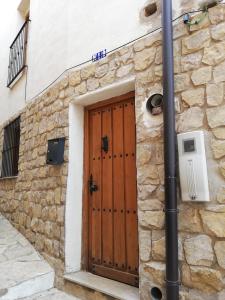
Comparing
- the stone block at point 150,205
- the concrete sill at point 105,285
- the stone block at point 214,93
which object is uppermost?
the stone block at point 214,93

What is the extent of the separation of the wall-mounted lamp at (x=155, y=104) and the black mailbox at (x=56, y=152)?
3.96 feet

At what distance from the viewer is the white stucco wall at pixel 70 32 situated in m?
2.83

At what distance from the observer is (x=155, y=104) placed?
243 centimetres

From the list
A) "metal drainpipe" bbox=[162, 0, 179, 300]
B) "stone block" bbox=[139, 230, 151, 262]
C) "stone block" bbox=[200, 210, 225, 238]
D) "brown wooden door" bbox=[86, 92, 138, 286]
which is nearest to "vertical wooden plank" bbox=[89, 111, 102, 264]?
"brown wooden door" bbox=[86, 92, 138, 286]

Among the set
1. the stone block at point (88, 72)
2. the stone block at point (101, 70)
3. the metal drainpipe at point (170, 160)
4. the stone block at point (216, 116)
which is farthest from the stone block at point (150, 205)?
the stone block at point (88, 72)

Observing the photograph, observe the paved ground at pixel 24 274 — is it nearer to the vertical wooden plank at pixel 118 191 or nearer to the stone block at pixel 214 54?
the vertical wooden plank at pixel 118 191

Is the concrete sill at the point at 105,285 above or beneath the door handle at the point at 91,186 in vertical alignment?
beneath

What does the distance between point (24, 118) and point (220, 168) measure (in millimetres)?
3452

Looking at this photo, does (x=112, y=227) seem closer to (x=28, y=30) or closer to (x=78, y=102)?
(x=78, y=102)

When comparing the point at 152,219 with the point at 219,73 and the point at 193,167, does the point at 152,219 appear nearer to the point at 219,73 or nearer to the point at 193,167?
the point at 193,167

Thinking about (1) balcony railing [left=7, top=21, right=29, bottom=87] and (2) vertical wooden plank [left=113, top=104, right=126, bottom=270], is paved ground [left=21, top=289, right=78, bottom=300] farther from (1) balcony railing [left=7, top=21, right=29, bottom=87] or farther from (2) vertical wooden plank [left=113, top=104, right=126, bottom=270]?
(1) balcony railing [left=7, top=21, right=29, bottom=87]

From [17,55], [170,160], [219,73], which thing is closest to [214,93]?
[219,73]

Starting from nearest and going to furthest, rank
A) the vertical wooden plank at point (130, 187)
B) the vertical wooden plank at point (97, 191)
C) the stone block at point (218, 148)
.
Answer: the stone block at point (218, 148) → the vertical wooden plank at point (130, 187) → the vertical wooden plank at point (97, 191)

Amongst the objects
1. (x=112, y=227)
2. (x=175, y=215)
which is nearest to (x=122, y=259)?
(x=112, y=227)
